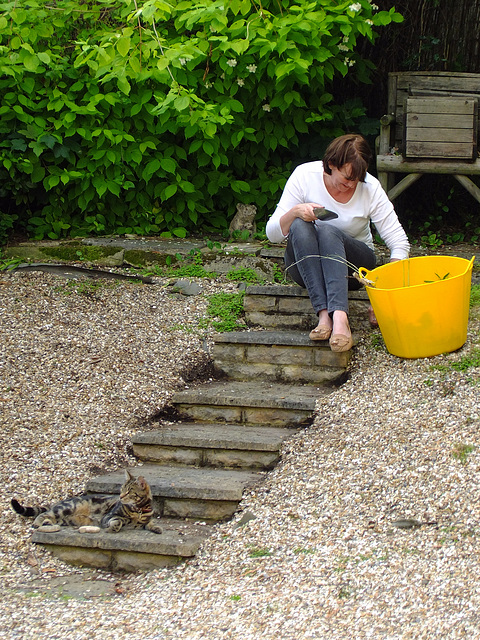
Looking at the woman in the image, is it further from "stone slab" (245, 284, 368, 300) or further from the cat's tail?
the cat's tail

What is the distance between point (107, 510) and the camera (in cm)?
284

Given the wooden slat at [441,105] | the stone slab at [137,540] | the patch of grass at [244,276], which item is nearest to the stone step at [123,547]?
the stone slab at [137,540]

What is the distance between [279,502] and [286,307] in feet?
5.19

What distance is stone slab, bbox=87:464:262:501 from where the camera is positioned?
2.90 metres

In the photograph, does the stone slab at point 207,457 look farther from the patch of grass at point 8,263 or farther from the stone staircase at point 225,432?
the patch of grass at point 8,263

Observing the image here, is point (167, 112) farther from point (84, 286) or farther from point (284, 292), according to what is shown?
point (284, 292)

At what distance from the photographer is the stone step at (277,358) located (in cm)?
375

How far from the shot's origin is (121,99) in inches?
197

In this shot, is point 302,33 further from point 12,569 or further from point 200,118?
point 12,569

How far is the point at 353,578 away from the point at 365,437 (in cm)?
84

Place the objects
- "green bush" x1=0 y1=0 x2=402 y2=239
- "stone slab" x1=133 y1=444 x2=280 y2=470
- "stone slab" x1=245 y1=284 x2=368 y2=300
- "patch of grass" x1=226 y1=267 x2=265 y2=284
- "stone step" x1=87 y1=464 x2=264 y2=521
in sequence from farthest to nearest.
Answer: "patch of grass" x1=226 y1=267 x2=265 y2=284, "green bush" x1=0 y1=0 x2=402 y2=239, "stone slab" x1=245 y1=284 x2=368 y2=300, "stone slab" x1=133 y1=444 x2=280 y2=470, "stone step" x1=87 y1=464 x2=264 y2=521

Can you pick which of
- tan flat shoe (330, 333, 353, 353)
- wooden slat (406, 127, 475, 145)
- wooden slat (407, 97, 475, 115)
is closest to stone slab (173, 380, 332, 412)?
tan flat shoe (330, 333, 353, 353)

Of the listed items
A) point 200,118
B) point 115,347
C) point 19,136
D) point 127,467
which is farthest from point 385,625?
point 19,136

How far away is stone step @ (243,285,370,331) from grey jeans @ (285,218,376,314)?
1.26ft
